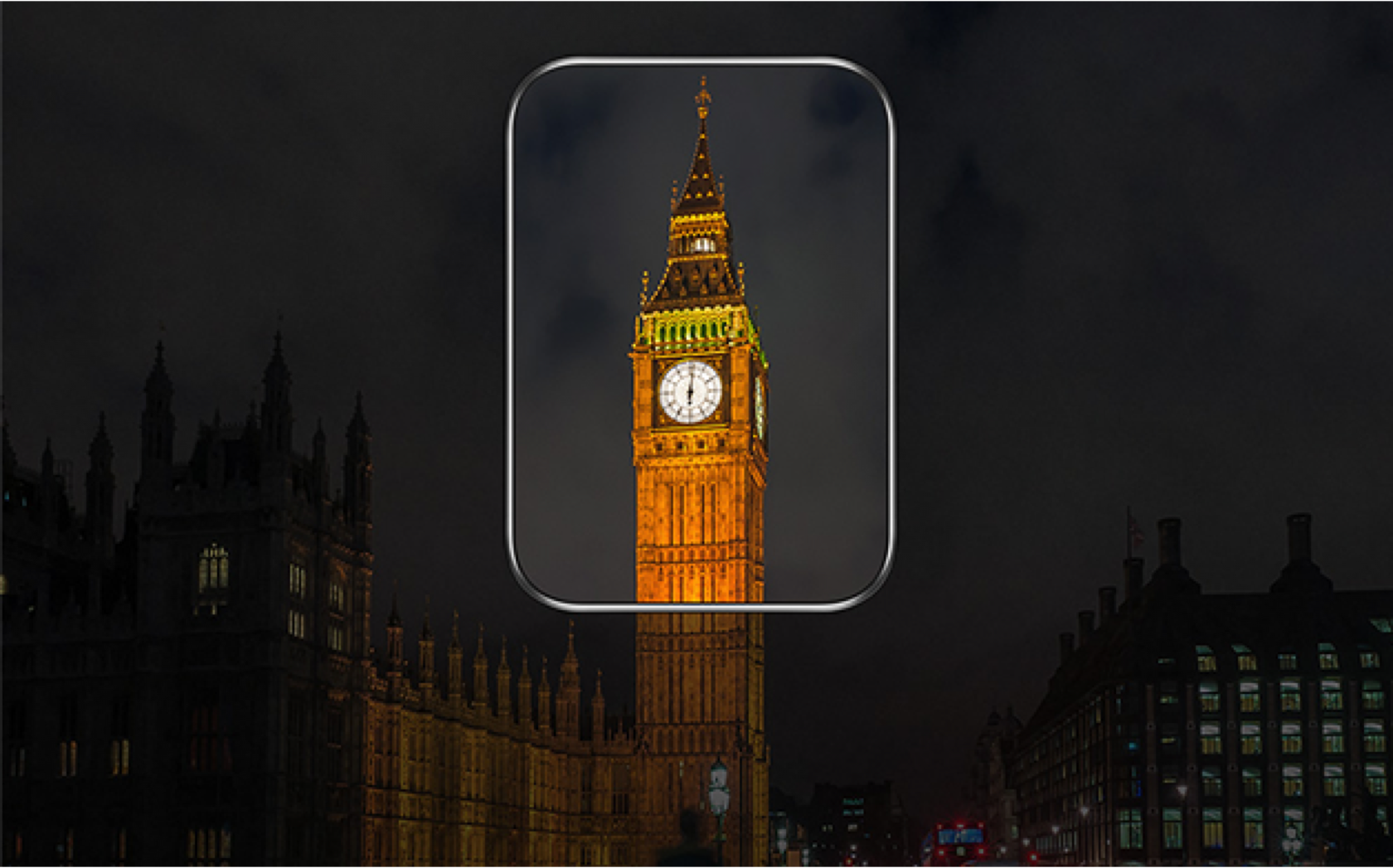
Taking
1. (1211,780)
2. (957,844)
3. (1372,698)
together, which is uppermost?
(1372,698)

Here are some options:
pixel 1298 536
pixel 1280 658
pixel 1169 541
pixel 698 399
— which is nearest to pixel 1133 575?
pixel 1169 541

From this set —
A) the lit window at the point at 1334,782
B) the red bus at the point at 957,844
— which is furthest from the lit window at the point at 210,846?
the lit window at the point at 1334,782

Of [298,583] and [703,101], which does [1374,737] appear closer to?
[298,583]

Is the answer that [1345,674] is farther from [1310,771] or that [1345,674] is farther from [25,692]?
[25,692]

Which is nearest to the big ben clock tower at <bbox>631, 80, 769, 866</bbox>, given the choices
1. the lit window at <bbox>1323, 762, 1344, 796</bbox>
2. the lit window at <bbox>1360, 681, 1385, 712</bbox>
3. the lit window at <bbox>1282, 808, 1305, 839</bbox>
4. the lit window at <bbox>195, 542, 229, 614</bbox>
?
the lit window at <bbox>195, 542, 229, 614</bbox>

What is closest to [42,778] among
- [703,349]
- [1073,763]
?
[703,349]

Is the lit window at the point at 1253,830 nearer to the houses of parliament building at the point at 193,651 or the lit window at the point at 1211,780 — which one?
the lit window at the point at 1211,780

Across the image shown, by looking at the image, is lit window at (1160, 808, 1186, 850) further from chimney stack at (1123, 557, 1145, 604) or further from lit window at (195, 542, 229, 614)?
lit window at (195, 542, 229, 614)
